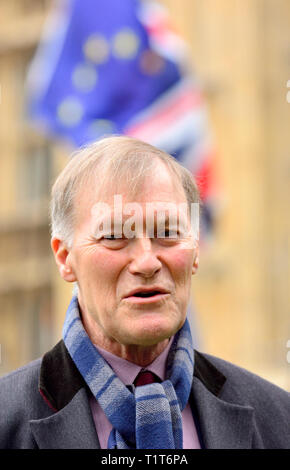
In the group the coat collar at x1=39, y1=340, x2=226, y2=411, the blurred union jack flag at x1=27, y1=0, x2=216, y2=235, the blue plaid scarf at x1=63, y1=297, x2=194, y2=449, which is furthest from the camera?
the blurred union jack flag at x1=27, y1=0, x2=216, y2=235

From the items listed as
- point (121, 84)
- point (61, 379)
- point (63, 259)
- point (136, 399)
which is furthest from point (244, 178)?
point (136, 399)

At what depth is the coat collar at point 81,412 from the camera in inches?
84.4

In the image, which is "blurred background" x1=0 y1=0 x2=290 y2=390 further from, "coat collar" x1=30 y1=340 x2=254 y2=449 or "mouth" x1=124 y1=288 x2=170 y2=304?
"mouth" x1=124 y1=288 x2=170 y2=304

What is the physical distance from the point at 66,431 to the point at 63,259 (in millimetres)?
444

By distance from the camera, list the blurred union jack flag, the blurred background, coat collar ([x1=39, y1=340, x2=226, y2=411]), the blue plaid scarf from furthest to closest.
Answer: the blurred background → the blurred union jack flag → coat collar ([x1=39, y1=340, x2=226, y2=411]) → the blue plaid scarf

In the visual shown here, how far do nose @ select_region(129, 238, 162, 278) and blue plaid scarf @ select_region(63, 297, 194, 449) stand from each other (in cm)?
24

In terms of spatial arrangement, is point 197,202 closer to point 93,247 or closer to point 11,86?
point 93,247

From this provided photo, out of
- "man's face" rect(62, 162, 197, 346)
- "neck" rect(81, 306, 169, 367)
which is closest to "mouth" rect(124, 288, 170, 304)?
"man's face" rect(62, 162, 197, 346)

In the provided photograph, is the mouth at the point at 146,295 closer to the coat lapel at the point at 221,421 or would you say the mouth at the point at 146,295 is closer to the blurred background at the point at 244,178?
the coat lapel at the point at 221,421

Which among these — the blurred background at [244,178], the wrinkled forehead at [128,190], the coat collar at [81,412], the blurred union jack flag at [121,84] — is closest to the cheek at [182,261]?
the wrinkled forehead at [128,190]

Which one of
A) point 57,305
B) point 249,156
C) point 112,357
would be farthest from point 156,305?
point 57,305

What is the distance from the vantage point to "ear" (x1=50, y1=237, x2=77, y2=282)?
2293 mm

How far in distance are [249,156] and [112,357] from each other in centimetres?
769

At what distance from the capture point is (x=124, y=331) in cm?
215
